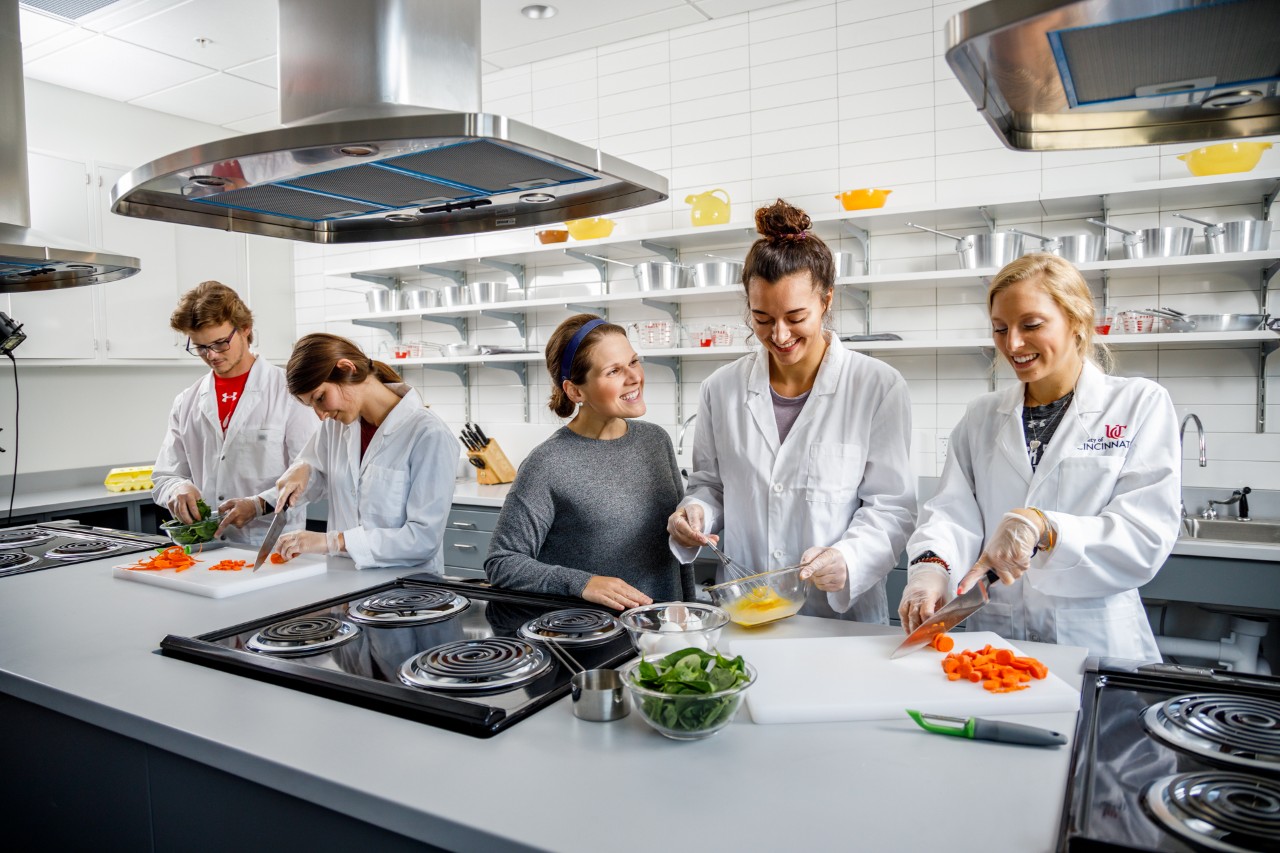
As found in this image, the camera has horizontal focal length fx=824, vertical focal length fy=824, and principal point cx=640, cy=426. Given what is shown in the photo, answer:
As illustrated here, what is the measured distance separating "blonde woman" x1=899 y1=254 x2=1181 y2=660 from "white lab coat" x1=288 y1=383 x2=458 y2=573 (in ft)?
4.15

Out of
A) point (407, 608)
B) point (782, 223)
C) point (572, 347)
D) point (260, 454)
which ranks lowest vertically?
point (407, 608)

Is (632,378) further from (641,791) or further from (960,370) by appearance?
(960,370)

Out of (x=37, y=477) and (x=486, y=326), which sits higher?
(x=486, y=326)

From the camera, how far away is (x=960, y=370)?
363cm

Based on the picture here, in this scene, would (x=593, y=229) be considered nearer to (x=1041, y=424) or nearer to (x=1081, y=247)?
(x=1081, y=247)

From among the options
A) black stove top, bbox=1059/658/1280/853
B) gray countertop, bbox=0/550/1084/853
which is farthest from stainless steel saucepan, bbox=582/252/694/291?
black stove top, bbox=1059/658/1280/853

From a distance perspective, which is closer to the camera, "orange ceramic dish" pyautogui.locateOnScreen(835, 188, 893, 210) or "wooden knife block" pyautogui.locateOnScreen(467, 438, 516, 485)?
"orange ceramic dish" pyautogui.locateOnScreen(835, 188, 893, 210)

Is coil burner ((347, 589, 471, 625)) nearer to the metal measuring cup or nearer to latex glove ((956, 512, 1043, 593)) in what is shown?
the metal measuring cup

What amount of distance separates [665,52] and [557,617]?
352 cm

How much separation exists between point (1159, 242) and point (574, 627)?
2.64 m

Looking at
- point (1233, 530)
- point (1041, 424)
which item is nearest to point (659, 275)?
point (1041, 424)

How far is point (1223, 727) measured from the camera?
1.07 metres

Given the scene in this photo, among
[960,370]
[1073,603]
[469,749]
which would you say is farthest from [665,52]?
[469,749]

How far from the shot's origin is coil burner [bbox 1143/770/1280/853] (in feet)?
2.68
